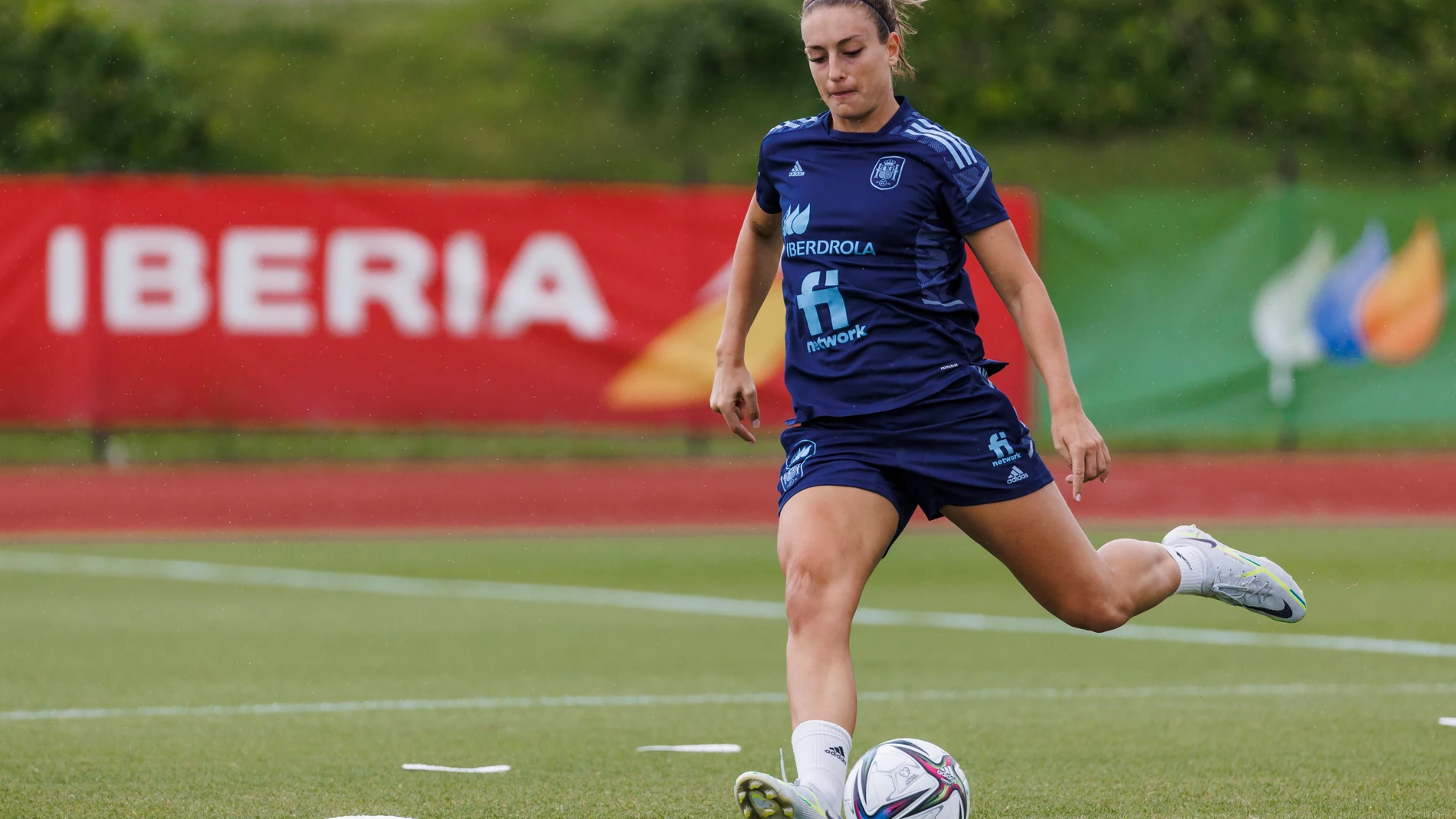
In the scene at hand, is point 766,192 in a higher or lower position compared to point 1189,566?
higher

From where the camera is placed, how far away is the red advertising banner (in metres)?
16.0

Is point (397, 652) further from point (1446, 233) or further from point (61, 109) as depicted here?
point (61, 109)

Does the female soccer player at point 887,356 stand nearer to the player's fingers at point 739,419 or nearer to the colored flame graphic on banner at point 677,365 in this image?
the player's fingers at point 739,419

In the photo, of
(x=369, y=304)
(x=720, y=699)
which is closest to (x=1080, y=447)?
→ (x=720, y=699)

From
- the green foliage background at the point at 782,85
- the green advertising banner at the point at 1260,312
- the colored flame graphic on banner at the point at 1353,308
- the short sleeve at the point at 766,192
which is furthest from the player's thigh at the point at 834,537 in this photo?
the green foliage background at the point at 782,85

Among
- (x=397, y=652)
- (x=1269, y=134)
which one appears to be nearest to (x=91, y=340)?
(x=397, y=652)

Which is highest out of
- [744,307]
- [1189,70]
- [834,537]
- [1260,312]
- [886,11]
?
[1189,70]

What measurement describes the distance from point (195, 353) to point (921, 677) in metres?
9.96

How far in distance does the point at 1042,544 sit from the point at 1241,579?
1.18m

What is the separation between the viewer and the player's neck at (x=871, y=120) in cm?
475

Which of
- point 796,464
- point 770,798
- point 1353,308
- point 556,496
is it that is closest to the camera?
point 770,798

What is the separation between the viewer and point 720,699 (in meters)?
7.29

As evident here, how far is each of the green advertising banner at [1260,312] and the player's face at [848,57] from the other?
12.6 m

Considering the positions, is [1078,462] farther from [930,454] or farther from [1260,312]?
[1260,312]
